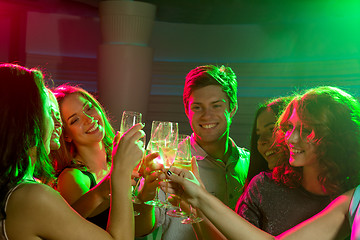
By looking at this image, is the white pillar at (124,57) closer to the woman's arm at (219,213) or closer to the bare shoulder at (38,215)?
the woman's arm at (219,213)

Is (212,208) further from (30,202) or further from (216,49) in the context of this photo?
(216,49)

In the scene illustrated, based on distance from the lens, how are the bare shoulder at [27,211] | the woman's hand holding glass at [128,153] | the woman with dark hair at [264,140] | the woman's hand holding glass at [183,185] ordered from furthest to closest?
the woman with dark hair at [264,140]
the woman's hand holding glass at [183,185]
the woman's hand holding glass at [128,153]
the bare shoulder at [27,211]

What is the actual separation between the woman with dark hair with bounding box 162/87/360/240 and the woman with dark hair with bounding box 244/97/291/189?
12.0 inches

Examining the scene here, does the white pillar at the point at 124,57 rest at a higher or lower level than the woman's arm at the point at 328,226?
higher

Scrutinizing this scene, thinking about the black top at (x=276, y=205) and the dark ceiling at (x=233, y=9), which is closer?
the black top at (x=276, y=205)

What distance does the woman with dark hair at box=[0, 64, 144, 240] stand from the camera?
4.28 feet

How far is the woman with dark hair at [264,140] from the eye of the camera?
2.22 meters

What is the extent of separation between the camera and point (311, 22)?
17.6ft

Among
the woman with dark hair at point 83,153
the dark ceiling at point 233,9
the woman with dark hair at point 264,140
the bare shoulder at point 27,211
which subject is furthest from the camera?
the dark ceiling at point 233,9

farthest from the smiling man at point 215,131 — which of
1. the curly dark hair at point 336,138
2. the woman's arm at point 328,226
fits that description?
the woman's arm at point 328,226

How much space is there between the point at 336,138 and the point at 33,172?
3.67 ft

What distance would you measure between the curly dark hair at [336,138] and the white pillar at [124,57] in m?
3.41

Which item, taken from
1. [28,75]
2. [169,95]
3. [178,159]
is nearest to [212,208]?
[178,159]

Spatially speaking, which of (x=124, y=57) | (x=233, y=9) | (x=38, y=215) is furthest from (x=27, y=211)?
(x=233, y=9)
